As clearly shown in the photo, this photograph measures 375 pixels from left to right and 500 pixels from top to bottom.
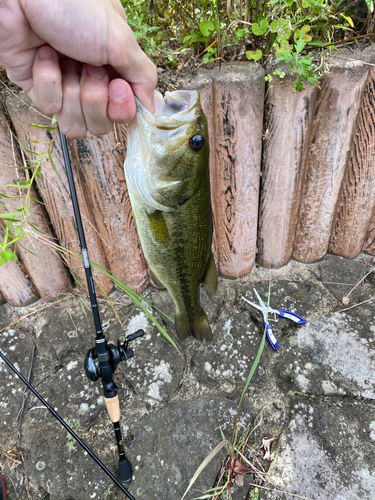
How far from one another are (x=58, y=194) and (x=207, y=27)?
1344mm

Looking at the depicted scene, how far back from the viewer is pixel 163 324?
2.59 metres

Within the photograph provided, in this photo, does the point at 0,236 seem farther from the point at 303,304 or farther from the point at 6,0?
the point at 303,304

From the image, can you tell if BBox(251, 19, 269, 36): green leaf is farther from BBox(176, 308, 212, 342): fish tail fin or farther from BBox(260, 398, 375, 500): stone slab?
BBox(260, 398, 375, 500): stone slab

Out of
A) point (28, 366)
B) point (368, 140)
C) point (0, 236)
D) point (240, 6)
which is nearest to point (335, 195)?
point (368, 140)

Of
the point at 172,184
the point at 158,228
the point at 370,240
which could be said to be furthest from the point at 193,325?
the point at 370,240

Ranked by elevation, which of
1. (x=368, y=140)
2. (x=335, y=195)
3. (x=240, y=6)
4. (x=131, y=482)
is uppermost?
(x=240, y=6)

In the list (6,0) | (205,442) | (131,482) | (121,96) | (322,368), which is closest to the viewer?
(6,0)

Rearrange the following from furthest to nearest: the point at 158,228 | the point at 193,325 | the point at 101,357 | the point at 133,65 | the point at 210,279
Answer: the point at 193,325 → the point at 210,279 → the point at 101,357 → the point at 158,228 → the point at 133,65

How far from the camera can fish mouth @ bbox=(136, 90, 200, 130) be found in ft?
4.28

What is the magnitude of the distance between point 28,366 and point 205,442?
1384mm

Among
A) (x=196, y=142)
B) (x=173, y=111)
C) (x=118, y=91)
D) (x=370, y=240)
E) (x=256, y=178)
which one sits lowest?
(x=370, y=240)

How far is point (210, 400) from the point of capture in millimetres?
2168

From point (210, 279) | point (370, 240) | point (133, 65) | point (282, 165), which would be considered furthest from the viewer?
point (370, 240)

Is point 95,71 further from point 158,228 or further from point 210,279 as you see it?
point 210,279
